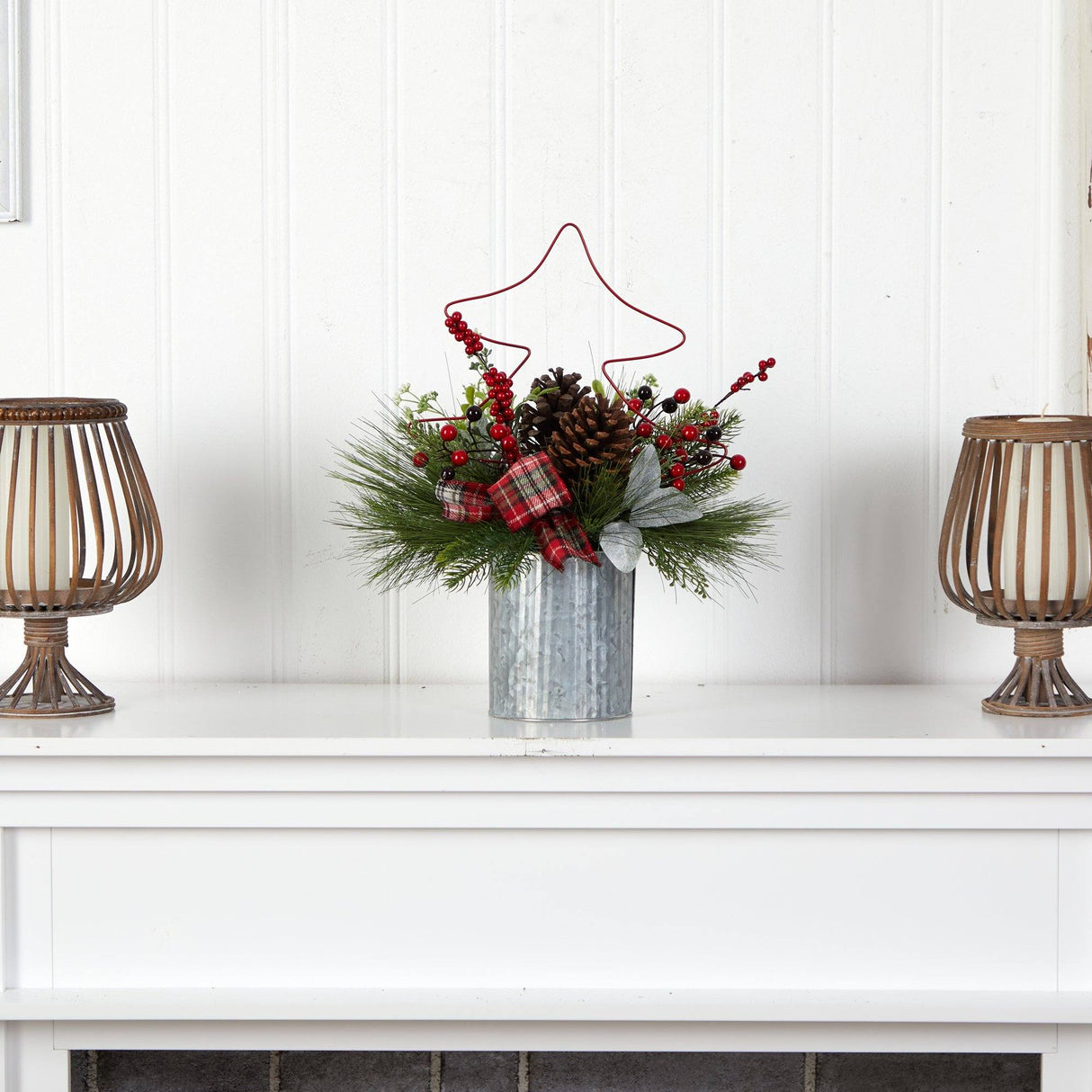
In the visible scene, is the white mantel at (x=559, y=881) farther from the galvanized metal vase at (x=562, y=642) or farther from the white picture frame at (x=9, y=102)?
the white picture frame at (x=9, y=102)

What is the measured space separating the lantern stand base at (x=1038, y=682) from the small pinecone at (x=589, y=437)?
33 centimetres

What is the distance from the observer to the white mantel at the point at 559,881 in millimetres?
848

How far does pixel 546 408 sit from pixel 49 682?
1.47 feet

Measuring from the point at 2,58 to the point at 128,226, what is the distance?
0.19 m

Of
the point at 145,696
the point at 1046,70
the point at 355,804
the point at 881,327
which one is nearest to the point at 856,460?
the point at 881,327

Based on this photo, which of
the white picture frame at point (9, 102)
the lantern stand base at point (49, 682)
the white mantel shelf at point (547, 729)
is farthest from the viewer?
the white picture frame at point (9, 102)

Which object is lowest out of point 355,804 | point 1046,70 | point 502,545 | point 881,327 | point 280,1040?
point 280,1040

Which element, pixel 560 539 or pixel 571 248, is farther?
pixel 571 248

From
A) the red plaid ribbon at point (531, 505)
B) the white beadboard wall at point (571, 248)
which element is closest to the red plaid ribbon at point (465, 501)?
the red plaid ribbon at point (531, 505)

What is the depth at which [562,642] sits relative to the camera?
2.93ft

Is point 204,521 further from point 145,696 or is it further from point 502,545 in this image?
point 502,545

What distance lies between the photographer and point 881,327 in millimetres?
1112

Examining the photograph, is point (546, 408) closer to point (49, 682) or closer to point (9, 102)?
point (49, 682)

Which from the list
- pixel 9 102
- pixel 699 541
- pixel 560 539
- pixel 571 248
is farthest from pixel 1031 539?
pixel 9 102
